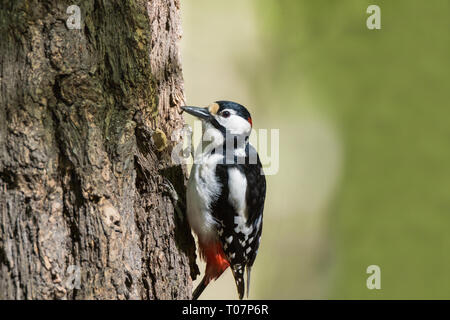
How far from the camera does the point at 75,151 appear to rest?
212cm

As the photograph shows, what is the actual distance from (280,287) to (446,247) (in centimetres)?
163

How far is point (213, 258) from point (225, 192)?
0.47 meters

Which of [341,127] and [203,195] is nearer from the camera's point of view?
[203,195]

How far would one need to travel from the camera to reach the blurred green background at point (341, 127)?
150 inches

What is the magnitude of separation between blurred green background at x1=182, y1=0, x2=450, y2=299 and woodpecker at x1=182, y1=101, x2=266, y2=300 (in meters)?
1.36

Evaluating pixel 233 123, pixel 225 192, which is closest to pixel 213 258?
pixel 225 192

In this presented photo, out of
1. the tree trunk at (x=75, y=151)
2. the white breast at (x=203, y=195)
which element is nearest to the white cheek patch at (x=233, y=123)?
the white breast at (x=203, y=195)

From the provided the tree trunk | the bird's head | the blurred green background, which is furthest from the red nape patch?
the blurred green background

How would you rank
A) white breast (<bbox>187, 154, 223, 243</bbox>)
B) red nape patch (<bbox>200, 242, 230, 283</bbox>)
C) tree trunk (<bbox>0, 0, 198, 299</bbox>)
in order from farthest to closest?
1. red nape patch (<bbox>200, 242, 230, 283</bbox>)
2. white breast (<bbox>187, 154, 223, 243</bbox>)
3. tree trunk (<bbox>0, 0, 198, 299</bbox>)

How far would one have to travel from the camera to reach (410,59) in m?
3.90

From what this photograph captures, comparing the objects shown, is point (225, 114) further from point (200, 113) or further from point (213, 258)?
point (213, 258)

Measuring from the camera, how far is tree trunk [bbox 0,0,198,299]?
6.63ft

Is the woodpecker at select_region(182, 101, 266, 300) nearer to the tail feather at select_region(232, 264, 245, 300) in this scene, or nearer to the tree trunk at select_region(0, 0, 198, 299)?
the tail feather at select_region(232, 264, 245, 300)
